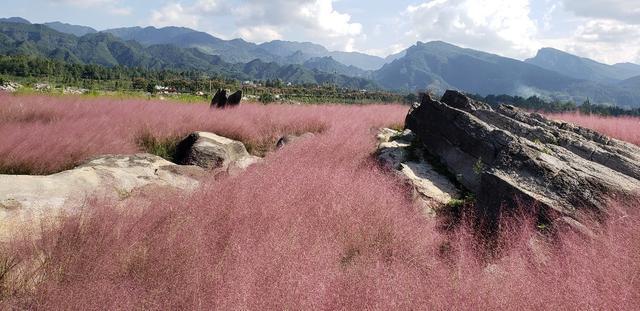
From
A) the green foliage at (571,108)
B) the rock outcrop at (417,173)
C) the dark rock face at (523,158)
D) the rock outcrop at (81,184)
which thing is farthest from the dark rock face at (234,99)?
the green foliage at (571,108)

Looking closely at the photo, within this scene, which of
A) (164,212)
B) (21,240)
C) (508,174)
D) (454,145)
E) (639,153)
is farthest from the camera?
(454,145)

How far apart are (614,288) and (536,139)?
5.20 metres

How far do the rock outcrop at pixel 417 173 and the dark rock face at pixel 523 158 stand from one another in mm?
315

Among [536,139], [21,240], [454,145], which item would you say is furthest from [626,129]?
[21,240]

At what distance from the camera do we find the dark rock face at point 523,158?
5.33 metres

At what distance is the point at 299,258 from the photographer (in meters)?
3.50

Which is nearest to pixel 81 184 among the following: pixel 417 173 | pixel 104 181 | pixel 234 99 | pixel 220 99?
pixel 104 181

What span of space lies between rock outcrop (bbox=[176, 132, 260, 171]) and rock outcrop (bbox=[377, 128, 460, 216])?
2.82 metres

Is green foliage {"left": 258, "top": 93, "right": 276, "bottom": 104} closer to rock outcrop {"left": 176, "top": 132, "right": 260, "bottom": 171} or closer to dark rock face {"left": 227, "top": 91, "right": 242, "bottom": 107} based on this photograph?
dark rock face {"left": 227, "top": 91, "right": 242, "bottom": 107}

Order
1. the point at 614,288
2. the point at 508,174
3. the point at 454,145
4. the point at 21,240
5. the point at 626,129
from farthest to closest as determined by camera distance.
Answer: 1. the point at 626,129
2. the point at 454,145
3. the point at 508,174
4. the point at 21,240
5. the point at 614,288

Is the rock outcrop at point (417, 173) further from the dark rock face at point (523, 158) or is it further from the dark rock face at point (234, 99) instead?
the dark rock face at point (234, 99)

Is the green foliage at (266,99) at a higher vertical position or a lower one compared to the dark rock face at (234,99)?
lower

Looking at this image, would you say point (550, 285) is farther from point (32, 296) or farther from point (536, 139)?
point (536, 139)

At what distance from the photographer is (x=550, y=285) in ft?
10.9
